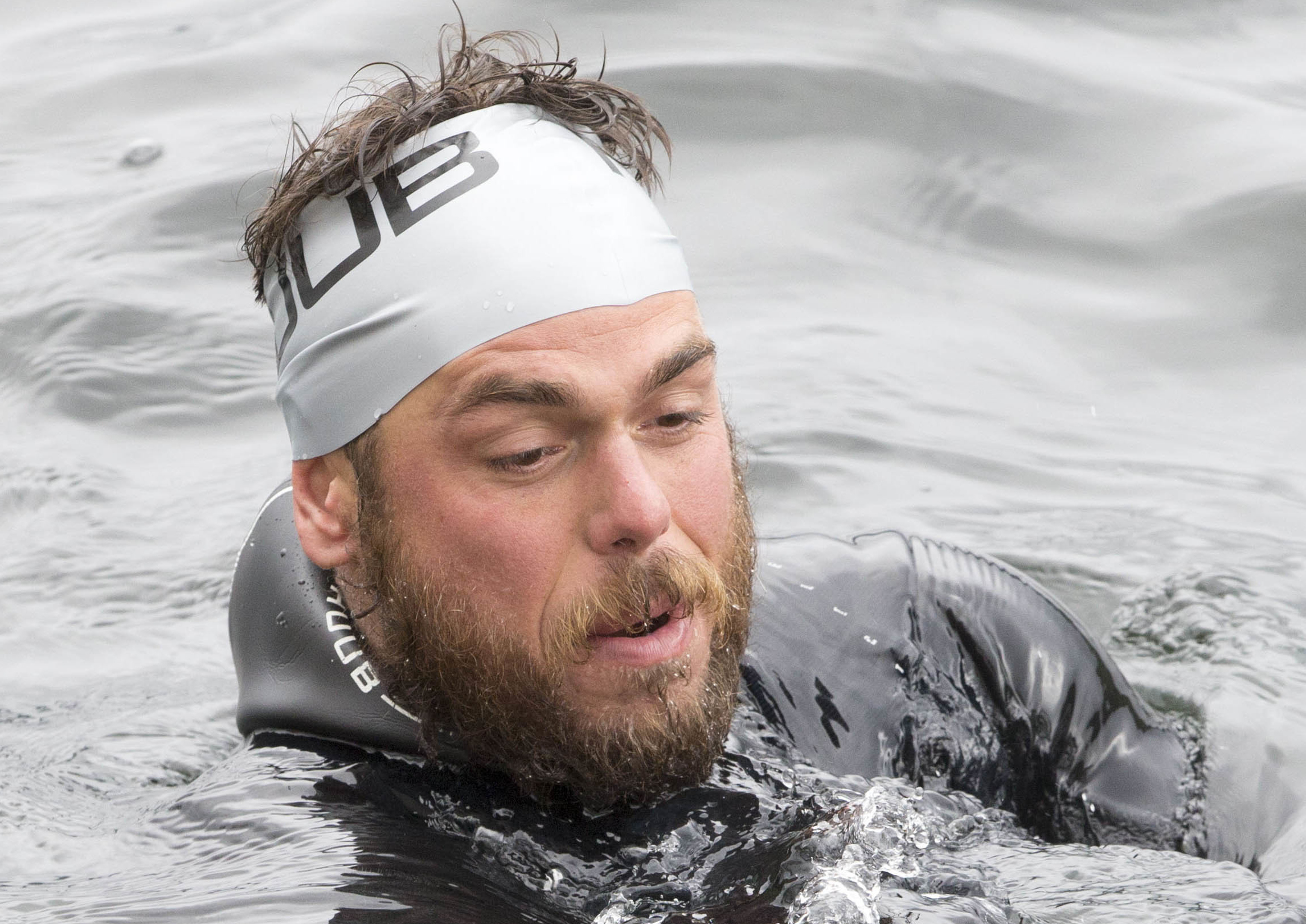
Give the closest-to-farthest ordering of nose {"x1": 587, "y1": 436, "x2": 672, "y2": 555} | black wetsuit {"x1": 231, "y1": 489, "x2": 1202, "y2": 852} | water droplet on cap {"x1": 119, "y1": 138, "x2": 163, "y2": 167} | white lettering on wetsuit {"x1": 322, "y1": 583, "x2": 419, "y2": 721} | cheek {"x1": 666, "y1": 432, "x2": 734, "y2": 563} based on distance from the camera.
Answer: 1. nose {"x1": 587, "y1": 436, "x2": 672, "y2": 555}
2. cheek {"x1": 666, "y1": 432, "x2": 734, "y2": 563}
3. white lettering on wetsuit {"x1": 322, "y1": 583, "x2": 419, "y2": 721}
4. black wetsuit {"x1": 231, "y1": 489, "x2": 1202, "y2": 852}
5. water droplet on cap {"x1": 119, "y1": 138, "x2": 163, "y2": 167}

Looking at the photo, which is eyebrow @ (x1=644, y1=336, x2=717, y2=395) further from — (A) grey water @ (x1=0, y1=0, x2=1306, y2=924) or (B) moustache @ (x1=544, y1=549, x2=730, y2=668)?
(A) grey water @ (x1=0, y1=0, x2=1306, y2=924)

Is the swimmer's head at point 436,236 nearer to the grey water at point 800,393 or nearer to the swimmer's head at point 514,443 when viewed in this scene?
the swimmer's head at point 514,443

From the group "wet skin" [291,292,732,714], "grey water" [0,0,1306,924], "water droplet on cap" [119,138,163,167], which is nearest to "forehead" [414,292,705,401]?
"wet skin" [291,292,732,714]

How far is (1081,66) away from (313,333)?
4902 mm

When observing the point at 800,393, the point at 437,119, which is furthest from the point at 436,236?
the point at 800,393

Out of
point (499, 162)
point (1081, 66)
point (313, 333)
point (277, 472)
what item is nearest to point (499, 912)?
point (313, 333)

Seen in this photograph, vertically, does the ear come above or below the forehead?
below

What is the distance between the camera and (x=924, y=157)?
654cm

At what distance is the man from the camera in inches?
97.4

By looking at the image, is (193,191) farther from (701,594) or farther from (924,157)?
(701,594)

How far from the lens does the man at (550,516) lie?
2.47m

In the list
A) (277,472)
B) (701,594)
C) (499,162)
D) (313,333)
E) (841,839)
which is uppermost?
(499,162)

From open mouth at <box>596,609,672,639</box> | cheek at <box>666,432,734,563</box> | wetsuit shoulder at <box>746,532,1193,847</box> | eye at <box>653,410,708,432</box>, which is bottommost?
wetsuit shoulder at <box>746,532,1193,847</box>

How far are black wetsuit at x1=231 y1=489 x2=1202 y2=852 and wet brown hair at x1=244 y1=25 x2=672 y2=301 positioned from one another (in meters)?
0.55
